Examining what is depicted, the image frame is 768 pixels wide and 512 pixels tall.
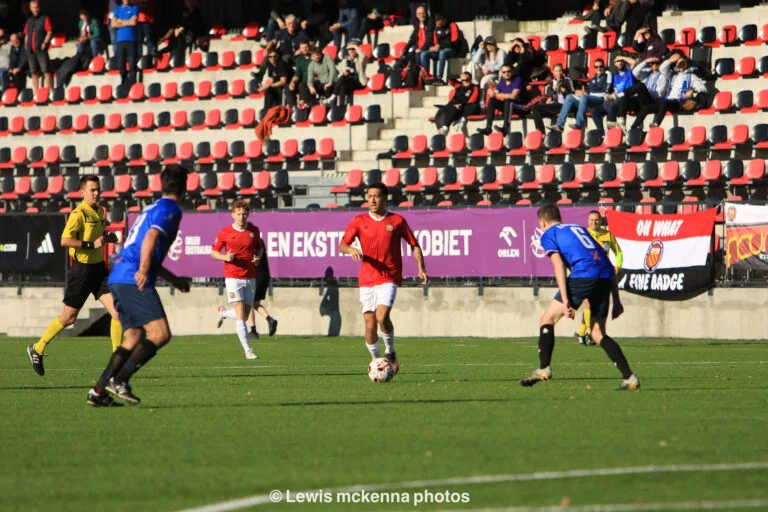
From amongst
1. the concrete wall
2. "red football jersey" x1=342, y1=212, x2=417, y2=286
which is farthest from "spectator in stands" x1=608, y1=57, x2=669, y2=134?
"red football jersey" x1=342, y1=212, x2=417, y2=286

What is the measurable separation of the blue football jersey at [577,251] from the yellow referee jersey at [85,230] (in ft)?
18.6

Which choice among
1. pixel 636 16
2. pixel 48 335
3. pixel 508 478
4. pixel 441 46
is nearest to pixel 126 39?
pixel 441 46

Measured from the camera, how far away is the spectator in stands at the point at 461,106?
31656 millimetres

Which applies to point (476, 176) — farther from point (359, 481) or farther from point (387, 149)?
point (359, 481)

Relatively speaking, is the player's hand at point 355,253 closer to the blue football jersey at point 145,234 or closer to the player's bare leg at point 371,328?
the player's bare leg at point 371,328

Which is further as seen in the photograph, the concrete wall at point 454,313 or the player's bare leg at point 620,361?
the concrete wall at point 454,313

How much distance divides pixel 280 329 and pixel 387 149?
6468mm

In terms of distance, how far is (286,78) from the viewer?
34.9 m

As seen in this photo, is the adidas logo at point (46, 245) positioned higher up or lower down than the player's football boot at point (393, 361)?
lower down

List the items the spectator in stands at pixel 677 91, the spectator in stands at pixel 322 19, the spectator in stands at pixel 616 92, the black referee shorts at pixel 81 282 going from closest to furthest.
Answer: the black referee shorts at pixel 81 282
the spectator in stands at pixel 677 91
the spectator in stands at pixel 616 92
the spectator in stands at pixel 322 19

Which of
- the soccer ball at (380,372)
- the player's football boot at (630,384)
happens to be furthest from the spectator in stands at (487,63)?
the player's football boot at (630,384)

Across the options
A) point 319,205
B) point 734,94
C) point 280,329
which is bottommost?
point 280,329

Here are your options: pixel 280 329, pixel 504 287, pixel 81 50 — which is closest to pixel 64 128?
pixel 81 50

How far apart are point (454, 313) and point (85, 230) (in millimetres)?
11254
